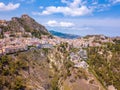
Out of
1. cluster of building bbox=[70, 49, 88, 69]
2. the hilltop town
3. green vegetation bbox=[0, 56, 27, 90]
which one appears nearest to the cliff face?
the hilltop town

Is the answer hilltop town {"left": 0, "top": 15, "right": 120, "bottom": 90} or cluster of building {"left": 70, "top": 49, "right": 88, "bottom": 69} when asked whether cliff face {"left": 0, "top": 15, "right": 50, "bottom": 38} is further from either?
cluster of building {"left": 70, "top": 49, "right": 88, "bottom": 69}

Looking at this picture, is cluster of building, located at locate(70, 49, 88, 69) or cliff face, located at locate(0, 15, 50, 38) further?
cliff face, located at locate(0, 15, 50, 38)

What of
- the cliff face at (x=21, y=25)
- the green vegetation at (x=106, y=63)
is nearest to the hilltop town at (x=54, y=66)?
the green vegetation at (x=106, y=63)

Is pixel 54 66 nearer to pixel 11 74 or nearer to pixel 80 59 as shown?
pixel 80 59

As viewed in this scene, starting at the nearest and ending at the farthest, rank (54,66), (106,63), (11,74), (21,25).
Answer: (11,74), (54,66), (106,63), (21,25)

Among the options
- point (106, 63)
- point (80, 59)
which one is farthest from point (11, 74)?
point (106, 63)

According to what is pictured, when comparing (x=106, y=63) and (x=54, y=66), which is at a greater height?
(x=54, y=66)

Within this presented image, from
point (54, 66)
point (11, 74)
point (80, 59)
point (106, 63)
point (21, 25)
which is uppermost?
point (21, 25)

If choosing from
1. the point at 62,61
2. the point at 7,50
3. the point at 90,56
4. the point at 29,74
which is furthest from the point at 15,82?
the point at 90,56

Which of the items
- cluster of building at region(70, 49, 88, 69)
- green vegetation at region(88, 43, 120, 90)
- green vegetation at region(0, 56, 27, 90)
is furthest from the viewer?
cluster of building at region(70, 49, 88, 69)

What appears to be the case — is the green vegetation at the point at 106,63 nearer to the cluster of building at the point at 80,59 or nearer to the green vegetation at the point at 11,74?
the cluster of building at the point at 80,59
